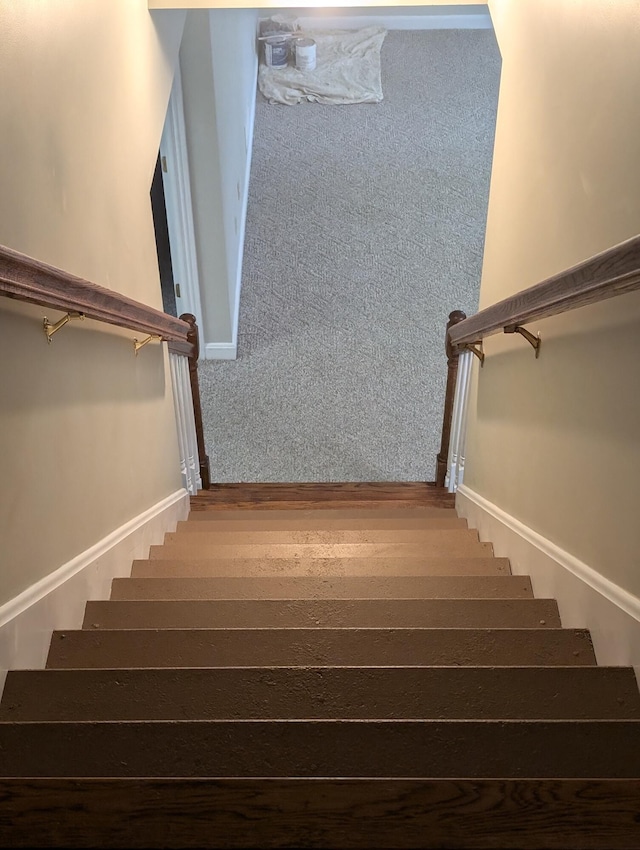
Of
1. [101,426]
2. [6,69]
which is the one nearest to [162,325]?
[101,426]

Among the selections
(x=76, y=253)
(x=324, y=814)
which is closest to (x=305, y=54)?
(x=76, y=253)

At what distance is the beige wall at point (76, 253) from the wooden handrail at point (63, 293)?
0.07 meters

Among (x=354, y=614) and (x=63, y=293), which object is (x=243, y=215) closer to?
(x=63, y=293)

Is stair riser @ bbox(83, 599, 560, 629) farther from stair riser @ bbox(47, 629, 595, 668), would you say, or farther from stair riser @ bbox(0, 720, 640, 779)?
stair riser @ bbox(0, 720, 640, 779)

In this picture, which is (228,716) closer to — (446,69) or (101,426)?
(101,426)

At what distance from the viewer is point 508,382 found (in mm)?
2650

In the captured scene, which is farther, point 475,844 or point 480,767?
point 480,767

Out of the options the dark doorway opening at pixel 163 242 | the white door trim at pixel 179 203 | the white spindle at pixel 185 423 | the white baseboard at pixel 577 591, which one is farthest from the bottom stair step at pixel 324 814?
the dark doorway opening at pixel 163 242

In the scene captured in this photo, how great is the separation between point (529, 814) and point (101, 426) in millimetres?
1664

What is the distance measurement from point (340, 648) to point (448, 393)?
2.23 metres

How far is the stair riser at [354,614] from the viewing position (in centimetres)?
188

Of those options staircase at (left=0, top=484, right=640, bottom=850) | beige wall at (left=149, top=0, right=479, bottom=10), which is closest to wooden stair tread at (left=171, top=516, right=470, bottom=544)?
staircase at (left=0, top=484, right=640, bottom=850)

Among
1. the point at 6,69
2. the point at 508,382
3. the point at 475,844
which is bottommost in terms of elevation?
the point at 475,844

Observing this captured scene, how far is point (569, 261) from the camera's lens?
80.7 inches
